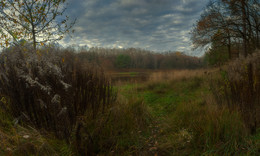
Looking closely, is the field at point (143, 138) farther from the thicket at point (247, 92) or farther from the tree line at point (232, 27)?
the tree line at point (232, 27)

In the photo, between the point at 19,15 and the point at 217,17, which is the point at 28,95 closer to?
the point at 19,15

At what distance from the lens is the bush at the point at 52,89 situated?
2705 mm

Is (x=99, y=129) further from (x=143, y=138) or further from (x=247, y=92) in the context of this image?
(x=247, y=92)

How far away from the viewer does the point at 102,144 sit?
295 cm

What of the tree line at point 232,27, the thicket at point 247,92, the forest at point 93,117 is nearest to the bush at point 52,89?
the forest at point 93,117

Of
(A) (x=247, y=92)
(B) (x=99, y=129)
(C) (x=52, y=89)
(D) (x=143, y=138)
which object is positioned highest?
(C) (x=52, y=89)

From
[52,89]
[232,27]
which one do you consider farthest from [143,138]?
[232,27]

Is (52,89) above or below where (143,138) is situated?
above

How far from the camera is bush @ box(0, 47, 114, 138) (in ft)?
8.87

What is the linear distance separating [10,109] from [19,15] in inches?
193

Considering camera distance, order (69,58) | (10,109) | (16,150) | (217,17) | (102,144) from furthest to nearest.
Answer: (217,17)
(69,58)
(10,109)
(102,144)
(16,150)

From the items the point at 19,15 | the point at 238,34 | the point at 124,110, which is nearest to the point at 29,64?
the point at 124,110

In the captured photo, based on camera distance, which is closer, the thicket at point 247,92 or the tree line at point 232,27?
the thicket at point 247,92

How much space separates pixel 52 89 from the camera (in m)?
2.82
